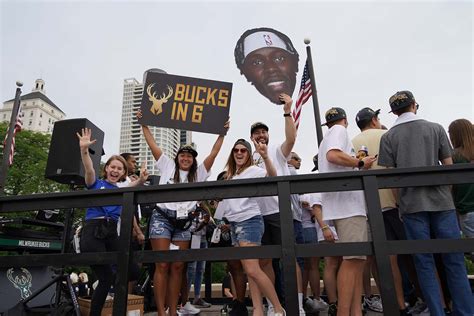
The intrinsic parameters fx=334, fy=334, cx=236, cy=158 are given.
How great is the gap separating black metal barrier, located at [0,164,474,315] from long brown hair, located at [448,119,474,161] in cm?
107

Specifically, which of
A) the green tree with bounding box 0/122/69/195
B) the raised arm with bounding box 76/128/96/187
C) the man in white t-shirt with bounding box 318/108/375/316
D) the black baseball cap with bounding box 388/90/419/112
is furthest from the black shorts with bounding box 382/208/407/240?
the green tree with bounding box 0/122/69/195

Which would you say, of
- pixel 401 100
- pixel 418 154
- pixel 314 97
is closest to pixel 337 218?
pixel 418 154

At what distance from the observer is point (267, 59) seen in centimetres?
786

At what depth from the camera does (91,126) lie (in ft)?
15.2

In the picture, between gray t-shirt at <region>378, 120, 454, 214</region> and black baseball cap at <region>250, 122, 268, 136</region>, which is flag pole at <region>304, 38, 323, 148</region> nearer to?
black baseball cap at <region>250, 122, 268, 136</region>

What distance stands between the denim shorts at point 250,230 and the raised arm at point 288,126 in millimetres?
753

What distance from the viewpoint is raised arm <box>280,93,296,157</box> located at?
10.1ft

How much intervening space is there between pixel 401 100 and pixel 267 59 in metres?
5.25

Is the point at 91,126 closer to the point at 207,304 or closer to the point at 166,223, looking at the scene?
the point at 166,223

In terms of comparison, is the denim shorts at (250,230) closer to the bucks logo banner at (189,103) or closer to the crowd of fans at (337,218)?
the crowd of fans at (337,218)

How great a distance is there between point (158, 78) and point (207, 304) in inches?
119

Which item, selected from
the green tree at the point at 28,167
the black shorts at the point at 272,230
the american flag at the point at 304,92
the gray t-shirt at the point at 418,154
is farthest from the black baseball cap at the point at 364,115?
the green tree at the point at 28,167

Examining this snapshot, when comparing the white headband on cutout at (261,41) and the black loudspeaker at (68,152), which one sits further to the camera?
the white headband on cutout at (261,41)

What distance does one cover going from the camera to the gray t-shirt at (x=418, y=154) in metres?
2.55
